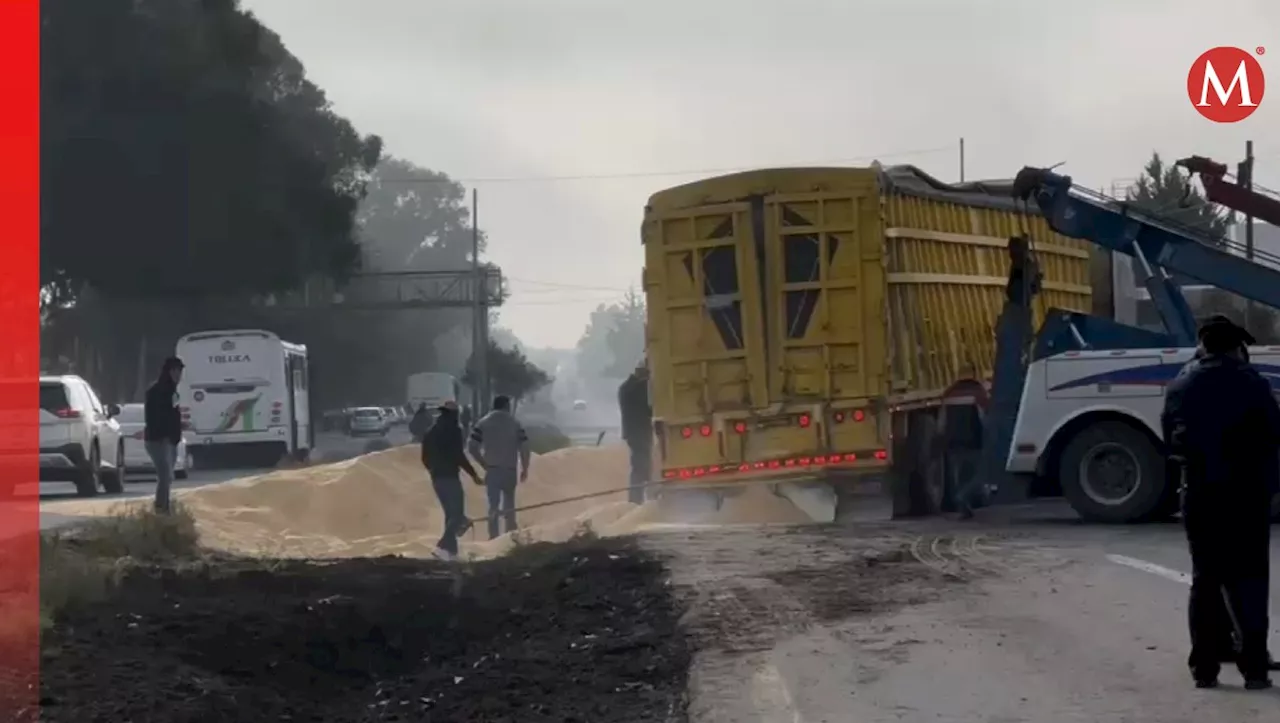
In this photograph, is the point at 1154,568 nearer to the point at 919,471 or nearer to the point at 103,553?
the point at 919,471

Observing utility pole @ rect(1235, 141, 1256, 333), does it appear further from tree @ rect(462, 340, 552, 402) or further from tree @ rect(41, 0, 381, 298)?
tree @ rect(462, 340, 552, 402)

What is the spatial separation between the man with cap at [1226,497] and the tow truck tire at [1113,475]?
8817 mm

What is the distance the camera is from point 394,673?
1289 cm

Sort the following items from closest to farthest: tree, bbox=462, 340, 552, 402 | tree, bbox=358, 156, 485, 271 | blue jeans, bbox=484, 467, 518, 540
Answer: blue jeans, bbox=484, 467, 518, 540
tree, bbox=462, 340, 552, 402
tree, bbox=358, 156, 485, 271

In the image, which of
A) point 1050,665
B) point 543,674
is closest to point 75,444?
point 543,674

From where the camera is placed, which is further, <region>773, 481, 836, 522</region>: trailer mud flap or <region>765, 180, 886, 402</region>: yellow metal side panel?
<region>773, 481, 836, 522</region>: trailer mud flap

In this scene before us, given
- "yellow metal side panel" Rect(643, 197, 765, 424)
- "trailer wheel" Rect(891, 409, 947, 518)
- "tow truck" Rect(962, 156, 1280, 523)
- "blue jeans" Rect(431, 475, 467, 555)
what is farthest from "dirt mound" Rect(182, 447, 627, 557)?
"tow truck" Rect(962, 156, 1280, 523)

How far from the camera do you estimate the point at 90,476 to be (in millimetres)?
28859

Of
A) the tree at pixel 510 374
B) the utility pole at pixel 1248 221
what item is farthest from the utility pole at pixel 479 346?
the utility pole at pixel 1248 221

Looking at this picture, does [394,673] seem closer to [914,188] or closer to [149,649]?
[149,649]

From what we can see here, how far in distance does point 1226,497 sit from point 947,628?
2.54 meters

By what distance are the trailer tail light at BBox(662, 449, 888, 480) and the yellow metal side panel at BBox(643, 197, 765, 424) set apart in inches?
12.1

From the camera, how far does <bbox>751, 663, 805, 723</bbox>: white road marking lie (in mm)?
8719

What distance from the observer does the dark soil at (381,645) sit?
402 inches
